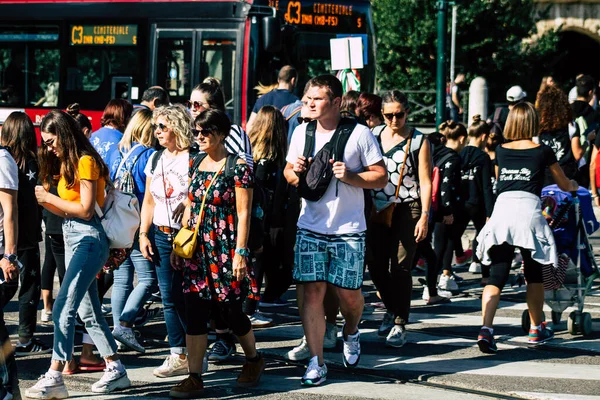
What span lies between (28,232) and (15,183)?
1.01 m

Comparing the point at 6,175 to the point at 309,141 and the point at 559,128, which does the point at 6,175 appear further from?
the point at 559,128

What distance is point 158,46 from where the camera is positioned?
705 inches

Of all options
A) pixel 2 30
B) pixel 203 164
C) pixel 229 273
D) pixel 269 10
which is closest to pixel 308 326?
pixel 229 273

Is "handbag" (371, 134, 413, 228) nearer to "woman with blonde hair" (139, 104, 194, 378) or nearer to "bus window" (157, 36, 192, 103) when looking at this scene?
"woman with blonde hair" (139, 104, 194, 378)

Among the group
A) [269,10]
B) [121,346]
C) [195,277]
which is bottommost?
[121,346]

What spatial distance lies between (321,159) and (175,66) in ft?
35.4

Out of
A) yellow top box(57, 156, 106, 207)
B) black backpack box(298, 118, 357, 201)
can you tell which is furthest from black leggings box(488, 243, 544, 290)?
yellow top box(57, 156, 106, 207)

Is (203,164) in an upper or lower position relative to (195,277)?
upper

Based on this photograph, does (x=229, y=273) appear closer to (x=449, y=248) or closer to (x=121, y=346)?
(x=121, y=346)

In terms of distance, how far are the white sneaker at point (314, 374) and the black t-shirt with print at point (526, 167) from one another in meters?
2.14

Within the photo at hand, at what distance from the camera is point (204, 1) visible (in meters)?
17.4

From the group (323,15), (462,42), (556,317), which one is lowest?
(556,317)

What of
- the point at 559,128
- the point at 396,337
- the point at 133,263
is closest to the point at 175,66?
the point at 559,128

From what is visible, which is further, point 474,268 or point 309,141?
point 474,268
